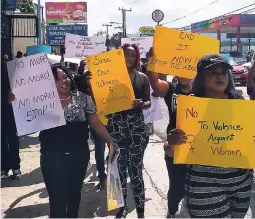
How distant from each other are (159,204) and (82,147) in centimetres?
173

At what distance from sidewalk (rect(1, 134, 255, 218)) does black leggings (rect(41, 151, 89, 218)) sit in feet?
3.64

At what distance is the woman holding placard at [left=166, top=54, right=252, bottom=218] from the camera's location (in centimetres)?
268

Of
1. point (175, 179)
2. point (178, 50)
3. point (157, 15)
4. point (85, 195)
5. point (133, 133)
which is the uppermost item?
point (157, 15)

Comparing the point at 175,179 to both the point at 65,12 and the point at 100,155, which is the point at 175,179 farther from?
the point at 65,12

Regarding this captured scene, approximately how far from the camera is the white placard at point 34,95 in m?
3.31

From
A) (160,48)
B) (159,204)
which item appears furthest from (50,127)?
(159,204)

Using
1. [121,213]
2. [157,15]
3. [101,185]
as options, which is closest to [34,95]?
[121,213]

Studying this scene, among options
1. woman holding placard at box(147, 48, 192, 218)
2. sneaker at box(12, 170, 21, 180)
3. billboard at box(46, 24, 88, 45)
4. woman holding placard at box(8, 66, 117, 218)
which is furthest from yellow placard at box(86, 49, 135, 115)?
billboard at box(46, 24, 88, 45)

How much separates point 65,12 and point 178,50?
52.7 metres

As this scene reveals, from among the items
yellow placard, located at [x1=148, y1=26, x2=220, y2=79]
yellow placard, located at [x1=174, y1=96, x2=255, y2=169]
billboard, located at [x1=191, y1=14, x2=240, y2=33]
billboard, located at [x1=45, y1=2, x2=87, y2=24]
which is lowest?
yellow placard, located at [x1=174, y1=96, x2=255, y2=169]

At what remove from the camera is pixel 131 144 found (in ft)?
13.1

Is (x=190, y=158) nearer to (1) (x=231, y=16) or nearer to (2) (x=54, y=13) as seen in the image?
(1) (x=231, y=16)

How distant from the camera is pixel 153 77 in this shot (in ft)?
12.6

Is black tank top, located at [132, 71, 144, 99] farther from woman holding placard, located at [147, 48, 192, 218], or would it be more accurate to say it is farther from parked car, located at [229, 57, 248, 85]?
parked car, located at [229, 57, 248, 85]
